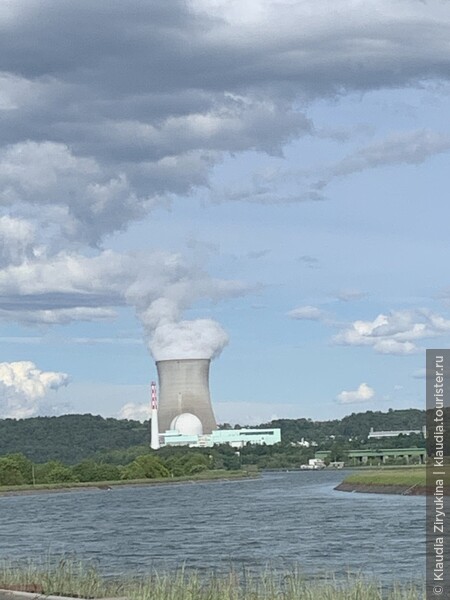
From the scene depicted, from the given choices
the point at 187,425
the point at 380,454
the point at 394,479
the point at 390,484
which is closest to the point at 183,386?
the point at 187,425

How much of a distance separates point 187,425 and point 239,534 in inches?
4192

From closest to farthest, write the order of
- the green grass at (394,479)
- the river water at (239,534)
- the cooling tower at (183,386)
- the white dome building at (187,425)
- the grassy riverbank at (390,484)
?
the river water at (239,534) < the grassy riverbank at (390,484) < the green grass at (394,479) < the cooling tower at (183,386) < the white dome building at (187,425)

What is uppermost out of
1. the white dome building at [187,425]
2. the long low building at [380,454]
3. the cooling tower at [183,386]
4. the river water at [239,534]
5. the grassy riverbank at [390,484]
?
the cooling tower at [183,386]

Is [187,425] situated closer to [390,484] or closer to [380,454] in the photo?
[380,454]

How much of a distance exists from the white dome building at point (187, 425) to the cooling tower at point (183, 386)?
27193 millimetres

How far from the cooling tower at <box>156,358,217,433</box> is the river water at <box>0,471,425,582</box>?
34.6 metres

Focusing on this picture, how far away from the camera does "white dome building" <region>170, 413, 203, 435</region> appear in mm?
150000

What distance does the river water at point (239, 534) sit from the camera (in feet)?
113

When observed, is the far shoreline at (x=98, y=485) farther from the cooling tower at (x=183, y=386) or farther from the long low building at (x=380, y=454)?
the long low building at (x=380, y=454)

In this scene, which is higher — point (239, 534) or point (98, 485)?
point (98, 485)

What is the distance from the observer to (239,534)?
4725 cm

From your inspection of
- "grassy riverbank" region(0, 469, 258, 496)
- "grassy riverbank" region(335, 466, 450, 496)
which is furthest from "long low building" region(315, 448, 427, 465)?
"grassy riverbank" region(335, 466, 450, 496)

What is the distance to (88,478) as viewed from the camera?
127250 mm

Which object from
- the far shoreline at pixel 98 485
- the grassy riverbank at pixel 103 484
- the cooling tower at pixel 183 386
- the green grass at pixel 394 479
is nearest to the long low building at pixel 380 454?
the grassy riverbank at pixel 103 484
